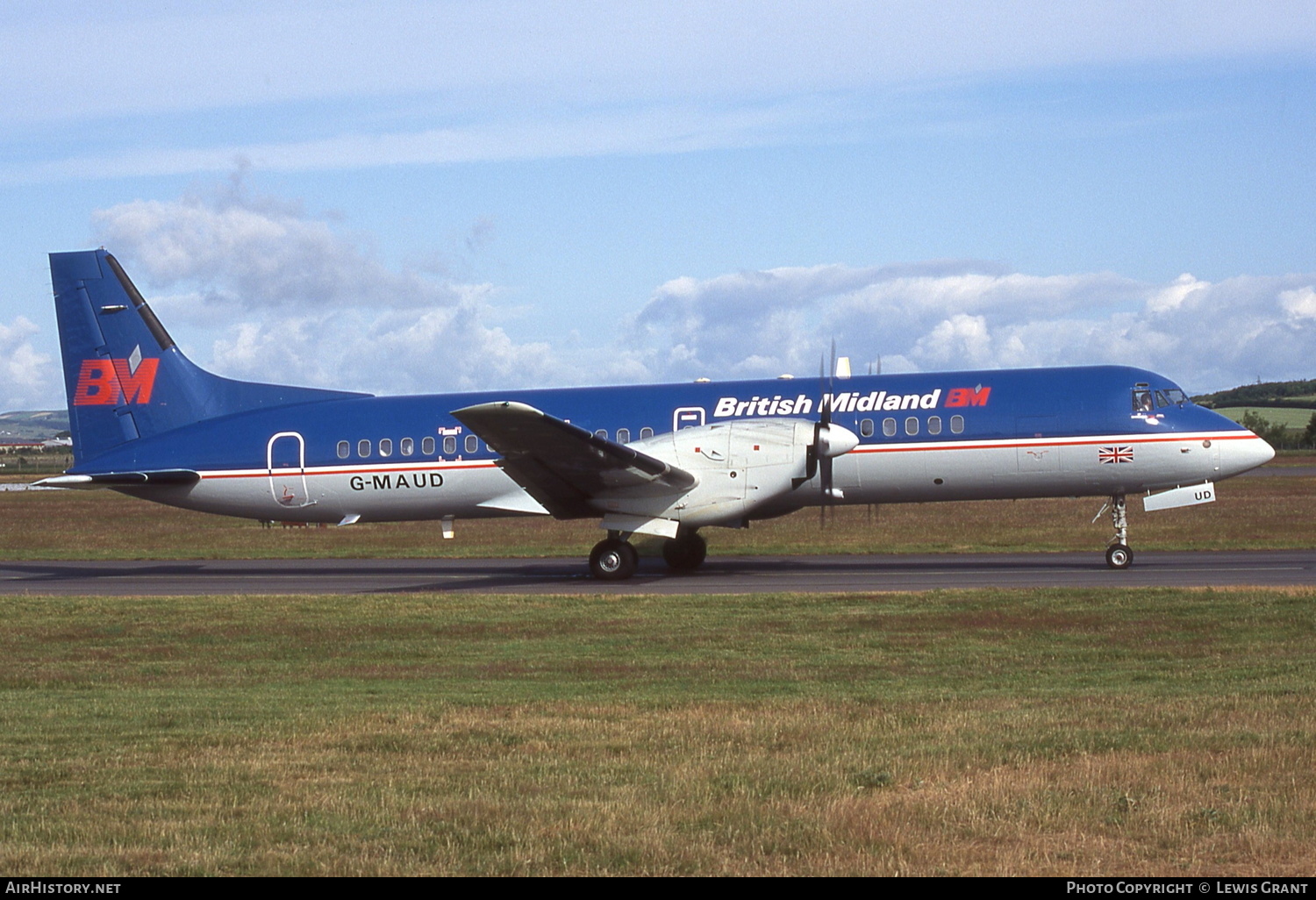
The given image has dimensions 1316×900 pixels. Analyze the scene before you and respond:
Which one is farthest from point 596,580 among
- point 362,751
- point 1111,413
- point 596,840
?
point 596,840

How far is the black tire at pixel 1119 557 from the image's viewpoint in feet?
80.1

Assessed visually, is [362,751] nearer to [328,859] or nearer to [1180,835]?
[328,859]

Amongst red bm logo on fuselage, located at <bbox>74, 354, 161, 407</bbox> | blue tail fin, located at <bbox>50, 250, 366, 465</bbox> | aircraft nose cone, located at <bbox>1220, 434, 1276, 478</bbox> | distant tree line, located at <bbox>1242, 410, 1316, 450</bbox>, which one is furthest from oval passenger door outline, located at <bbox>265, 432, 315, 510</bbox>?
distant tree line, located at <bbox>1242, 410, 1316, 450</bbox>

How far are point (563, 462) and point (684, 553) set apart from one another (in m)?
4.80

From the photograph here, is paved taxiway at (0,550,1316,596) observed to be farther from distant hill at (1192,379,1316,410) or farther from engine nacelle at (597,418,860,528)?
distant hill at (1192,379,1316,410)

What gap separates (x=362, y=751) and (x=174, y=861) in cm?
302

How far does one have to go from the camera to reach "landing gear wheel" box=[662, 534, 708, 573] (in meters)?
27.1

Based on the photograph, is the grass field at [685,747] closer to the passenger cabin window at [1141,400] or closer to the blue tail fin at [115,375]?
the passenger cabin window at [1141,400]

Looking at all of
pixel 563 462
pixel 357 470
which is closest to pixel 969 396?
pixel 563 462

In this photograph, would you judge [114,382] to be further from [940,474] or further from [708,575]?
[940,474]

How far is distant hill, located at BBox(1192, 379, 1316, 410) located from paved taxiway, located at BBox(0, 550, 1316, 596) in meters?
154

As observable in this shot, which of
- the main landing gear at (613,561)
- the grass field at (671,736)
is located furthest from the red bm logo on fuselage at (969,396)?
the main landing gear at (613,561)

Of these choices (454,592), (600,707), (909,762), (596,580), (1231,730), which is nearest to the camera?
(909,762)

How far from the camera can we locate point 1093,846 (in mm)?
6602
